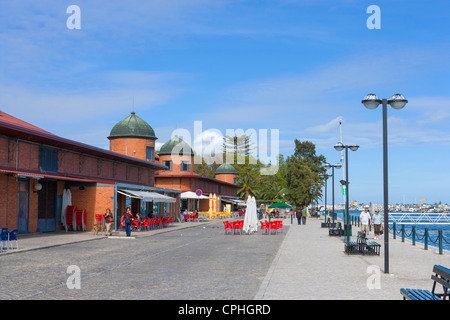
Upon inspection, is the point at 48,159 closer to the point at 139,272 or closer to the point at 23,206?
the point at 23,206

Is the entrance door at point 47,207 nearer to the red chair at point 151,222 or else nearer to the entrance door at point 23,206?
the entrance door at point 23,206

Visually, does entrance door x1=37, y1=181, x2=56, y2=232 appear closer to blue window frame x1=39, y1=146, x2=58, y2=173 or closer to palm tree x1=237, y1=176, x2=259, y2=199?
blue window frame x1=39, y1=146, x2=58, y2=173

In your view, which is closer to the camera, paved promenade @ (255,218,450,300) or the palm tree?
paved promenade @ (255,218,450,300)

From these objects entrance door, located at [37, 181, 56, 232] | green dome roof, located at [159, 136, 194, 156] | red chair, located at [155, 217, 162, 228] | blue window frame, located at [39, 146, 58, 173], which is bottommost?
red chair, located at [155, 217, 162, 228]

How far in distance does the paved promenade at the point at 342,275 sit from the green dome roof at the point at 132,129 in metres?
34.4

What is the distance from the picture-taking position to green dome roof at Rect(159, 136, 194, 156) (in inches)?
2333

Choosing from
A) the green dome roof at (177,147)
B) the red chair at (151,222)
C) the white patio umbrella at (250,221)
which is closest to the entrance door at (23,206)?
the red chair at (151,222)

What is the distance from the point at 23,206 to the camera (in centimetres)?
2542

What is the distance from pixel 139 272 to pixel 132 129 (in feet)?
127

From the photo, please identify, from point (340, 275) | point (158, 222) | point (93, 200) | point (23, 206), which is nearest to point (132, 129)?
point (158, 222)

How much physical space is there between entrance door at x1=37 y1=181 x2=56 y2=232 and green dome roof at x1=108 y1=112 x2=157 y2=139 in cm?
2141

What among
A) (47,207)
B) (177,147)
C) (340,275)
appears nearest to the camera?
(340,275)

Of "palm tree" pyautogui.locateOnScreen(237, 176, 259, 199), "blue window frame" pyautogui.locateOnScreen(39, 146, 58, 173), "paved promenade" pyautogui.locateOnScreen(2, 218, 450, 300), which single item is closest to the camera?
"paved promenade" pyautogui.locateOnScreen(2, 218, 450, 300)

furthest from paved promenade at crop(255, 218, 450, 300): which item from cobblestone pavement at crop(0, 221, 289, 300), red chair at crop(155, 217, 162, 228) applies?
red chair at crop(155, 217, 162, 228)
